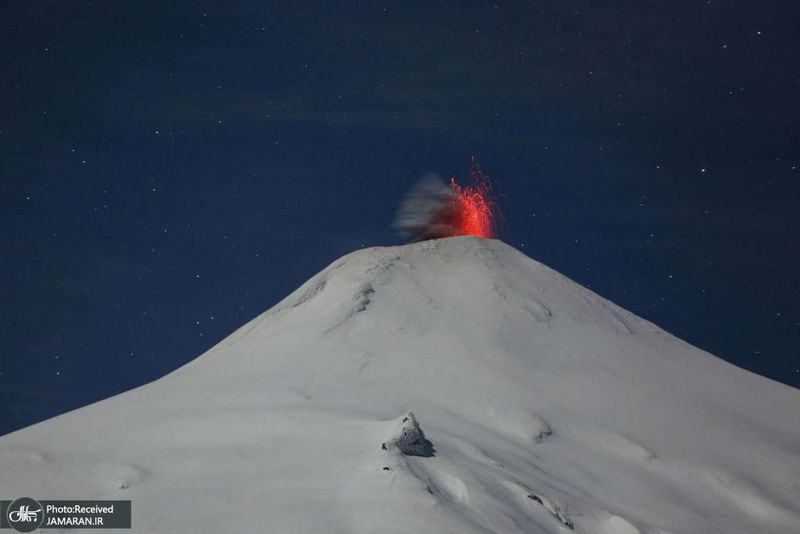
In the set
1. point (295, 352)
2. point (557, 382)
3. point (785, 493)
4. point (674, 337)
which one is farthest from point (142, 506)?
point (674, 337)

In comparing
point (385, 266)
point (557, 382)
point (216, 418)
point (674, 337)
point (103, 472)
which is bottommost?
point (103, 472)

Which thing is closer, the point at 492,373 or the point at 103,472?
the point at 103,472

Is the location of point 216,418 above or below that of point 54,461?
above

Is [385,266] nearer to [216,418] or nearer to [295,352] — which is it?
[295,352]

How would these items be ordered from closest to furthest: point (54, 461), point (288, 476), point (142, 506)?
point (142, 506) → point (288, 476) → point (54, 461)

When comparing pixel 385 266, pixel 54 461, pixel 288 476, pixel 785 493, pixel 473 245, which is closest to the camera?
pixel 288 476

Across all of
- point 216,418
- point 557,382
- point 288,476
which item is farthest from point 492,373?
point 288,476
